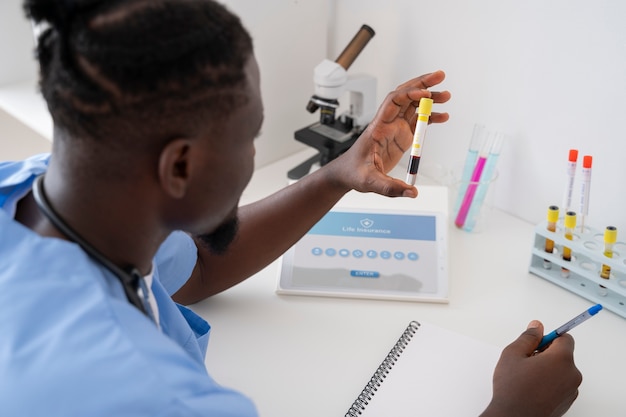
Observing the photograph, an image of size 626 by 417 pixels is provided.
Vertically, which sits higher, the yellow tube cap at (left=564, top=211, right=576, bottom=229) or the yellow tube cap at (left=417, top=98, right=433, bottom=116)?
the yellow tube cap at (left=417, top=98, right=433, bottom=116)

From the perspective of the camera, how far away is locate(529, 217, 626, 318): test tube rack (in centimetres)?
97

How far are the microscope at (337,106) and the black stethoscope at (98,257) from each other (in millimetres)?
719

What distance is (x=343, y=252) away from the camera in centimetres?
109

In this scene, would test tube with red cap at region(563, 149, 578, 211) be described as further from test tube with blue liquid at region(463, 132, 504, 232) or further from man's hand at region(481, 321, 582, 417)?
man's hand at region(481, 321, 582, 417)

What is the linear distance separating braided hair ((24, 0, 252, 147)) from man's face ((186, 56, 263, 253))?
0.04 metres

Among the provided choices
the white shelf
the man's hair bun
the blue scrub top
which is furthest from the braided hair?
the white shelf

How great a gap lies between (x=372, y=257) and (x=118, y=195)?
1.93ft

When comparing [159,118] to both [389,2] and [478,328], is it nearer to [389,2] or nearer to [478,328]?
[478,328]

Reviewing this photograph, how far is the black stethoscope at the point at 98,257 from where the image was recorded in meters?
0.59

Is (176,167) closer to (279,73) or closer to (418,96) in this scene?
(418,96)

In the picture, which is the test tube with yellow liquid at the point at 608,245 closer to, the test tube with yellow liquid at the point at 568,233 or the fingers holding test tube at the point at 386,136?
the test tube with yellow liquid at the point at 568,233

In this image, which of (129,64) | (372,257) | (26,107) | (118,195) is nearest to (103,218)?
(118,195)

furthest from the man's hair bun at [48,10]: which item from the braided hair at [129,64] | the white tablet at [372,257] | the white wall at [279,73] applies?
the white wall at [279,73]

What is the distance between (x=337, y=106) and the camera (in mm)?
1311
